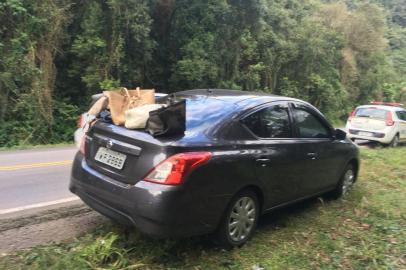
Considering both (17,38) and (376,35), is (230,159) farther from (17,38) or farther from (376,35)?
(376,35)

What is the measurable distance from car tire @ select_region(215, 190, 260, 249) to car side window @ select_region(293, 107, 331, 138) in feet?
4.40

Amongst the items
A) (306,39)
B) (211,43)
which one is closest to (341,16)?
(306,39)

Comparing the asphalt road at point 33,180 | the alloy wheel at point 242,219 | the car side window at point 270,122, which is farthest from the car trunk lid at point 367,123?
the alloy wheel at point 242,219

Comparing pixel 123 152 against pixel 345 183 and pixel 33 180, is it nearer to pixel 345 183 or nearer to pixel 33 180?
pixel 33 180

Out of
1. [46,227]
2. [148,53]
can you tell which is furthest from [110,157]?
[148,53]

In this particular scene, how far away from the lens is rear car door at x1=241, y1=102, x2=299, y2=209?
4824 mm

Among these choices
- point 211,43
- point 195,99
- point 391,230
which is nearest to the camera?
point 195,99

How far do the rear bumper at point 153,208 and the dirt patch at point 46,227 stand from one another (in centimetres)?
79

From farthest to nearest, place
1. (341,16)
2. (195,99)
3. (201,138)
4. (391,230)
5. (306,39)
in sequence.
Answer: (341,16)
(306,39)
(391,230)
(195,99)
(201,138)

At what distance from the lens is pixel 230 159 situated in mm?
4387

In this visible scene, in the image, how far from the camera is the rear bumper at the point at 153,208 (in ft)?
12.9

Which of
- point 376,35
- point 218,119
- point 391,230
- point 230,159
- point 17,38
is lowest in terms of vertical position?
point 391,230

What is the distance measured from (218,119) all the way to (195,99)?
28.3 inches

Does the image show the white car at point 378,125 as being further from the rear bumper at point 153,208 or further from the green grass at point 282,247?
the rear bumper at point 153,208
